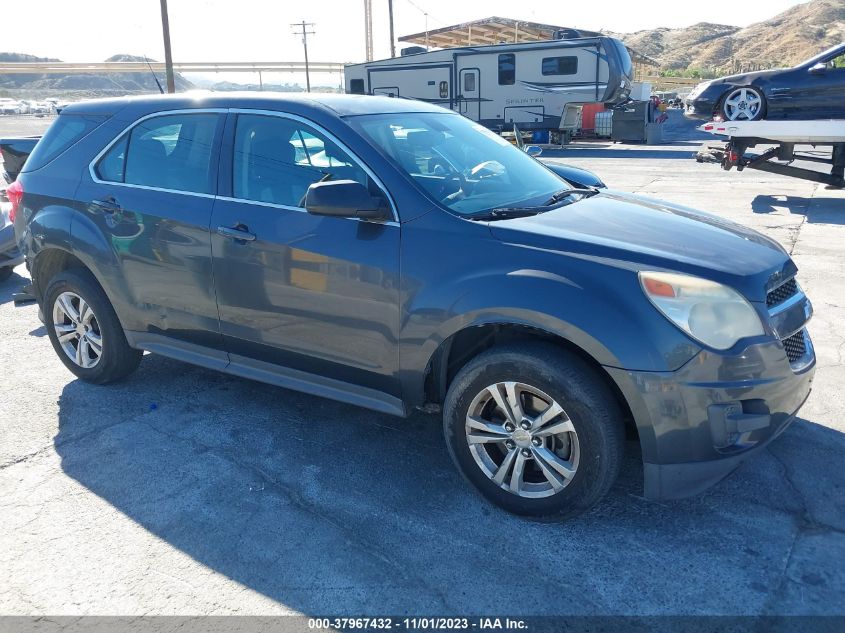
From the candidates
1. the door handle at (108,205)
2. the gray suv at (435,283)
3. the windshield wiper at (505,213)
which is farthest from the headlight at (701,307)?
the door handle at (108,205)

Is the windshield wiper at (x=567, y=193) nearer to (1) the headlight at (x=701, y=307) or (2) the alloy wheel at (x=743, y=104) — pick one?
(1) the headlight at (x=701, y=307)

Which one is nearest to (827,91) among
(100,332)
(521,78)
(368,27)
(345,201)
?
(521,78)

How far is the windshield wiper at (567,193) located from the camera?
11.6 feet

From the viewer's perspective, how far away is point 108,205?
399 centimetres

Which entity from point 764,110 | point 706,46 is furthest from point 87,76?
point 764,110

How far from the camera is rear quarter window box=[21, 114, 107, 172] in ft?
13.9

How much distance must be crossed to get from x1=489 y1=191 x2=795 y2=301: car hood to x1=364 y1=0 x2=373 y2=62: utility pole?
5482 cm

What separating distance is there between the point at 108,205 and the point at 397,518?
8.49 ft

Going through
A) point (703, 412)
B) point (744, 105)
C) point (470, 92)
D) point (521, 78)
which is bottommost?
point (703, 412)

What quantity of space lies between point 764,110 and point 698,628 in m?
12.9

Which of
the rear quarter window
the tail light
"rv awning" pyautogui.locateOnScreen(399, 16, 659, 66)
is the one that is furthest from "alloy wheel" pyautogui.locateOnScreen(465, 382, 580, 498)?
"rv awning" pyautogui.locateOnScreen(399, 16, 659, 66)

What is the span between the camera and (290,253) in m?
3.32

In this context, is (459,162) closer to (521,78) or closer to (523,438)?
(523,438)

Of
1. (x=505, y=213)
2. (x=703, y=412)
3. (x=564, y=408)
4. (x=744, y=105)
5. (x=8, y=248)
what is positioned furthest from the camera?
(x=744, y=105)
